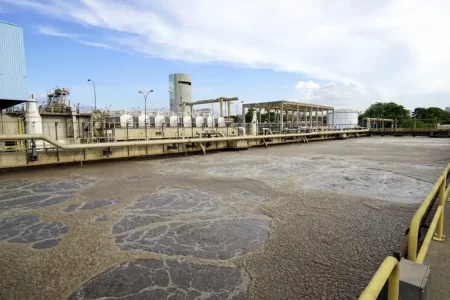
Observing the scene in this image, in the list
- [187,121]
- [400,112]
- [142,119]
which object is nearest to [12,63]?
[142,119]

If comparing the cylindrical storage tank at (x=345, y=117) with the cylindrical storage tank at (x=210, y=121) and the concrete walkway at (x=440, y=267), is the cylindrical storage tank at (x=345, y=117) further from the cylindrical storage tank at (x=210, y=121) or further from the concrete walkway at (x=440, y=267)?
the concrete walkway at (x=440, y=267)

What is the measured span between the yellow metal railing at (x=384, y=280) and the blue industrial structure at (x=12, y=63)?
858 inches

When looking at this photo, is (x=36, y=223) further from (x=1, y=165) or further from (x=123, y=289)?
(x=1, y=165)

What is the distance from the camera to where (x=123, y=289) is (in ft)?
9.69

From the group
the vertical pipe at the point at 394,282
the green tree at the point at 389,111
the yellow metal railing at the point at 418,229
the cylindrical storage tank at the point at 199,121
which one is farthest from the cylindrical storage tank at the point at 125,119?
the green tree at the point at 389,111

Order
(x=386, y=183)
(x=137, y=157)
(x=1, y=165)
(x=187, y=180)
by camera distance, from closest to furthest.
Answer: (x=386, y=183), (x=187, y=180), (x=1, y=165), (x=137, y=157)

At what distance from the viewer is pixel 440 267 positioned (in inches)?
116

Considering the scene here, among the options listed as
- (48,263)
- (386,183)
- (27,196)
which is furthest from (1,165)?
(386,183)

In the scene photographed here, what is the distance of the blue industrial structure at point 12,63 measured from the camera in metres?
16.8

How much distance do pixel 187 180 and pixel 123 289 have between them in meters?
5.74

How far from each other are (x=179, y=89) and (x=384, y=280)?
178ft

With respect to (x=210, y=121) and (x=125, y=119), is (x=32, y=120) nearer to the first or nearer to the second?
(x=125, y=119)

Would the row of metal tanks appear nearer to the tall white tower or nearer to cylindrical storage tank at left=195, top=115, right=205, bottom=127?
cylindrical storage tank at left=195, top=115, right=205, bottom=127

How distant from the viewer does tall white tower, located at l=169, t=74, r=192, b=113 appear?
52.8 metres
